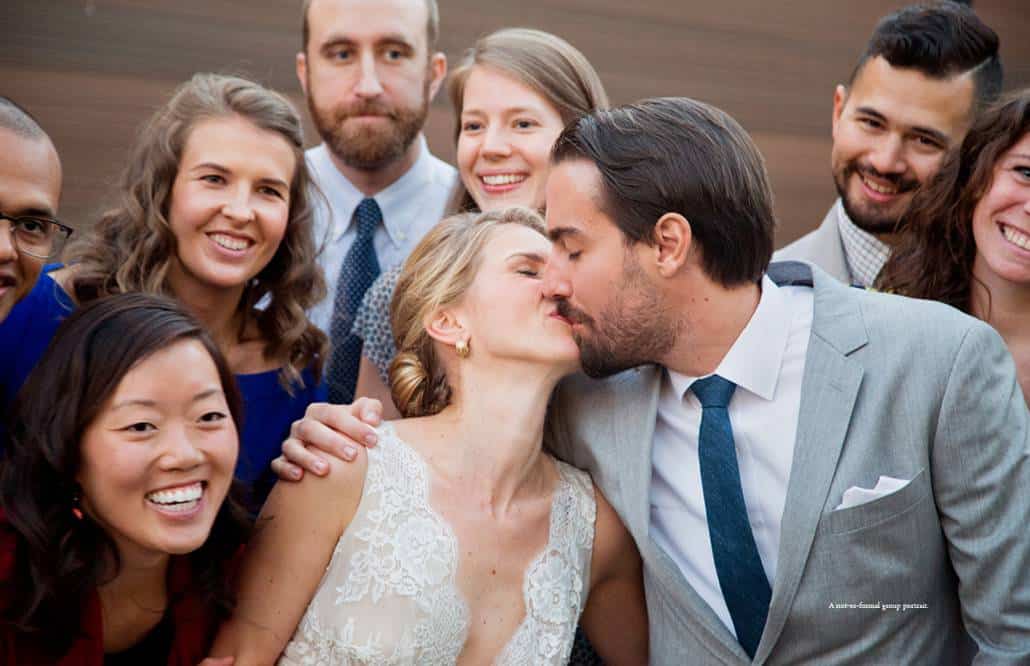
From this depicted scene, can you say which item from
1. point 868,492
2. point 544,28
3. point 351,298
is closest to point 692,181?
point 868,492

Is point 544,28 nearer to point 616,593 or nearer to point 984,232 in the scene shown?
point 984,232

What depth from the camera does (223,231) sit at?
209 cm

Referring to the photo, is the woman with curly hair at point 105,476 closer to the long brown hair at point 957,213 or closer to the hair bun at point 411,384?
the hair bun at point 411,384

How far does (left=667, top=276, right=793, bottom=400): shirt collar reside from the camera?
174cm

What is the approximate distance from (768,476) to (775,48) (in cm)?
262

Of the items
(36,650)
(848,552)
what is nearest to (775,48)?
(848,552)

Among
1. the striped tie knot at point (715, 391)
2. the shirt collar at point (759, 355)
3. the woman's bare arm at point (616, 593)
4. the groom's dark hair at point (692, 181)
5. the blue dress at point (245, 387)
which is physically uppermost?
the groom's dark hair at point (692, 181)

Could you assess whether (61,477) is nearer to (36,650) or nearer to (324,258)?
(36,650)


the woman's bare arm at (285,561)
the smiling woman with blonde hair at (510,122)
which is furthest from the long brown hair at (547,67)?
the woman's bare arm at (285,561)

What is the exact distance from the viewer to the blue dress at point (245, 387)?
182 centimetres

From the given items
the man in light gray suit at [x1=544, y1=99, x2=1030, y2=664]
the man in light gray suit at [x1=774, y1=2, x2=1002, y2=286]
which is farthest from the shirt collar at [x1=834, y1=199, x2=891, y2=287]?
the man in light gray suit at [x1=544, y1=99, x2=1030, y2=664]

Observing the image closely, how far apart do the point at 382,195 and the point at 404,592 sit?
1.34m

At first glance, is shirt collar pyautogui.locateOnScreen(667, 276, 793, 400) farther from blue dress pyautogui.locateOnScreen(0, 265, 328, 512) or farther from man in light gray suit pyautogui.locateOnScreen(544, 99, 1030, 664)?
blue dress pyautogui.locateOnScreen(0, 265, 328, 512)

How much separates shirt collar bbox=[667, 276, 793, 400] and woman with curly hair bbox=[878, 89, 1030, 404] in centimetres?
52
